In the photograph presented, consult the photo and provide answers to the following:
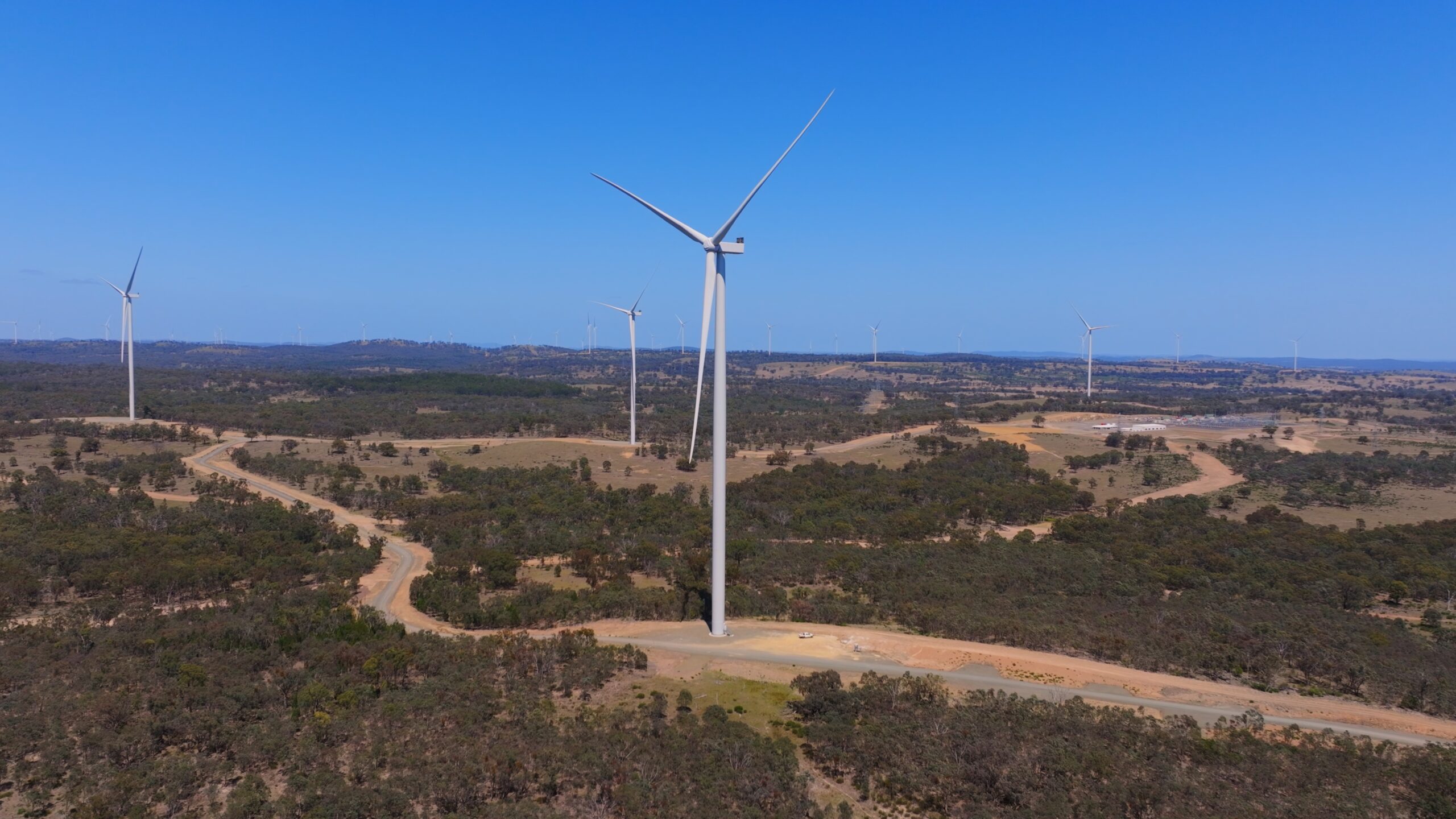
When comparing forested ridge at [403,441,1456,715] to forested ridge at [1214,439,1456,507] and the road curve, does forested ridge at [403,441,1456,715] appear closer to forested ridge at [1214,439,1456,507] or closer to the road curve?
the road curve

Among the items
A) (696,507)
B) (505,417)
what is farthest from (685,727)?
(505,417)

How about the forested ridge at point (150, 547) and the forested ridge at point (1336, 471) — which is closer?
the forested ridge at point (150, 547)

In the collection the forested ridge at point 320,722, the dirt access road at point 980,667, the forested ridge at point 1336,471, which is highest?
the forested ridge at point 1336,471

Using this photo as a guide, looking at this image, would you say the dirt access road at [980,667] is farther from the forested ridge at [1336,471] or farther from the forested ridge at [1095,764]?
the forested ridge at [1336,471]

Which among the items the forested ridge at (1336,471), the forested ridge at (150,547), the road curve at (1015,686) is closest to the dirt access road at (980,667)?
the road curve at (1015,686)

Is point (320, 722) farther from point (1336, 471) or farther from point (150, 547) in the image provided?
point (1336, 471)

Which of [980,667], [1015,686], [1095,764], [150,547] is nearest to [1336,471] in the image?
[980,667]

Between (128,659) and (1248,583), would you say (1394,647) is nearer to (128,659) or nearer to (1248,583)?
(1248,583)

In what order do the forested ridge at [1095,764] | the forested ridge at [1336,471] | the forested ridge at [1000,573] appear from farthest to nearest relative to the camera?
the forested ridge at [1336,471]
the forested ridge at [1000,573]
the forested ridge at [1095,764]

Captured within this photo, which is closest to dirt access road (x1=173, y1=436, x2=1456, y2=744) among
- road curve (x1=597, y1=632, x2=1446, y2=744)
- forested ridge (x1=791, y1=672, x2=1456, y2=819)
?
road curve (x1=597, y1=632, x2=1446, y2=744)
